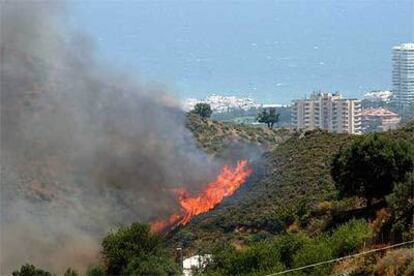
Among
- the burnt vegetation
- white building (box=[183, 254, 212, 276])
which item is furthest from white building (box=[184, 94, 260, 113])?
white building (box=[183, 254, 212, 276])

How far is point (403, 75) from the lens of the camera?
16512 centimetres

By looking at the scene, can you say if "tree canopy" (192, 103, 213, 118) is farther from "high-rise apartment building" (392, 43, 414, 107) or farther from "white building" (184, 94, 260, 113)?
"high-rise apartment building" (392, 43, 414, 107)

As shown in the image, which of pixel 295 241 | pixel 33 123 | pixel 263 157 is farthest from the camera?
pixel 263 157

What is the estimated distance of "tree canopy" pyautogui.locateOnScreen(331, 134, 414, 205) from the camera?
82.6ft

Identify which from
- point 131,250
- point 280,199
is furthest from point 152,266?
point 280,199

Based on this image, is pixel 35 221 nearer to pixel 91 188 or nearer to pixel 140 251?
pixel 91 188

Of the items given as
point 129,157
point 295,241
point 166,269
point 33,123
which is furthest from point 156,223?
point 295,241

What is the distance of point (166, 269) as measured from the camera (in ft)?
75.2

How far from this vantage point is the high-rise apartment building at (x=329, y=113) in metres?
107

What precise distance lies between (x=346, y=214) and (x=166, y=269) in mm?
6336

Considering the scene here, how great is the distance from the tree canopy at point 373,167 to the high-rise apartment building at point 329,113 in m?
79.2

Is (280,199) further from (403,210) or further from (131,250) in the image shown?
(403,210)

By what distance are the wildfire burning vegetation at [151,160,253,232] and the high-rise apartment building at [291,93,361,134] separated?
206 ft

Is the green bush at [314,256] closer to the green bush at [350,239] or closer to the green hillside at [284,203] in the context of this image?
the green bush at [350,239]
